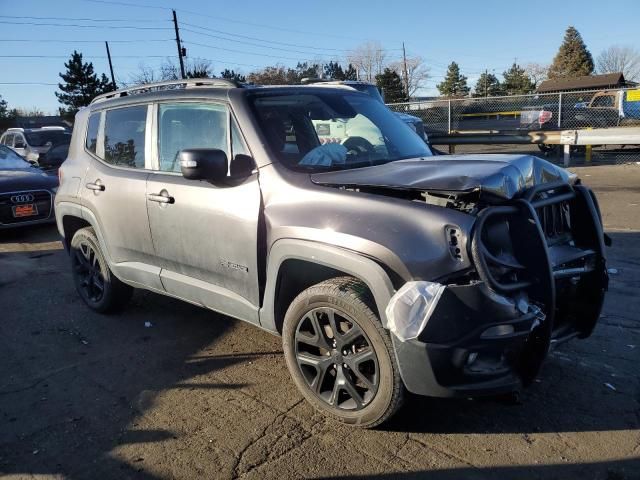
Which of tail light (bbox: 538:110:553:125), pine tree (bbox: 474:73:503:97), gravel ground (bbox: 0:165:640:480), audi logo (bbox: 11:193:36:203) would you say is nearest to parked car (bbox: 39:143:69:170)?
audi logo (bbox: 11:193:36:203)

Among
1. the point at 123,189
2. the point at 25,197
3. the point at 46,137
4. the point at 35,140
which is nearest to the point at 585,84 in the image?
the point at 46,137

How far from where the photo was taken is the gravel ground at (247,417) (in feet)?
9.32

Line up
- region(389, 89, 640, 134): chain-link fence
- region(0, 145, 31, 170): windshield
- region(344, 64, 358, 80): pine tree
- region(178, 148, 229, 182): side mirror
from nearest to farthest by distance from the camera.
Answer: region(178, 148, 229, 182): side mirror
region(0, 145, 31, 170): windshield
region(389, 89, 640, 134): chain-link fence
region(344, 64, 358, 80): pine tree

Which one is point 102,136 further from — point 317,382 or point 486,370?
point 486,370

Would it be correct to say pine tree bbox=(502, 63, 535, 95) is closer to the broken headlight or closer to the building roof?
the building roof

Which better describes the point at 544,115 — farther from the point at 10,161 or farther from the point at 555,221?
the point at 555,221

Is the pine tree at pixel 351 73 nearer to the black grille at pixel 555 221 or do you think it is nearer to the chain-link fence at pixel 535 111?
the chain-link fence at pixel 535 111

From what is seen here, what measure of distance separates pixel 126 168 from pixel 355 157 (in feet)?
6.63

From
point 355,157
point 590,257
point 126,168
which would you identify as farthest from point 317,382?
point 126,168

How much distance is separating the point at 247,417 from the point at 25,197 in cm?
735

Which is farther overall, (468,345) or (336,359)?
(336,359)

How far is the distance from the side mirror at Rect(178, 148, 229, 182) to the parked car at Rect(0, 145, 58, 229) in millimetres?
6327

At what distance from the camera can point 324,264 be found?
305 centimetres

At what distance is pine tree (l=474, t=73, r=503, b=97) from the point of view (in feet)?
237
